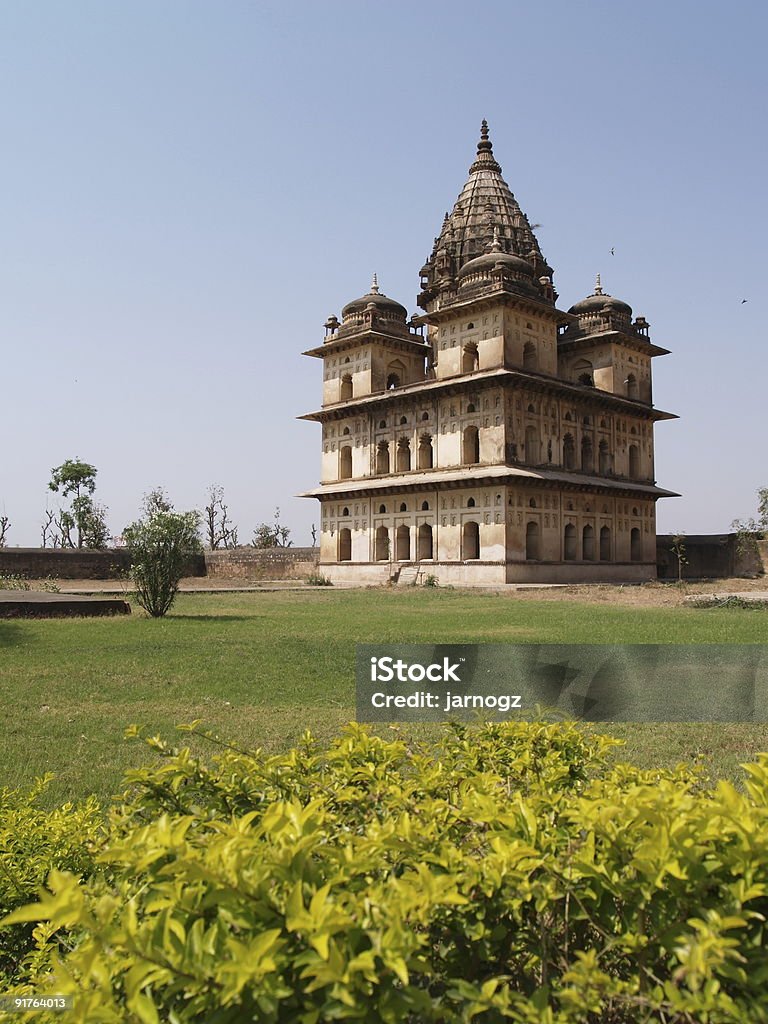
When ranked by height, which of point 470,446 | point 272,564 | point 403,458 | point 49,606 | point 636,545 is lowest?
point 49,606

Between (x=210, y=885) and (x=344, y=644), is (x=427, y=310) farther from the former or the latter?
(x=210, y=885)

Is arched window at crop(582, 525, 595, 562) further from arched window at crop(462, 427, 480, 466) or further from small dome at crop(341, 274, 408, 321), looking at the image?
small dome at crop(341, 274, 408, 321)

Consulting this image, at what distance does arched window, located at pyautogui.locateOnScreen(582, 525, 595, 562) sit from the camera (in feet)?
105

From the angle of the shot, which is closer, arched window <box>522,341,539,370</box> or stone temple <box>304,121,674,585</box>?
stone temple <box>304,121,674,585</box>

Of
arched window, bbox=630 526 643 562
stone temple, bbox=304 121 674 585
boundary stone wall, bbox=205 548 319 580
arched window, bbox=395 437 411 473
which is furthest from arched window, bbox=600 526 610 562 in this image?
boundary stone wall, bbox=205 548 319 580

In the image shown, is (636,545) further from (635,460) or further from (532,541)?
(532,541)

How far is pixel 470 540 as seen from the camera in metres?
30.0

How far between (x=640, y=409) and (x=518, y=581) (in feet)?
39.1

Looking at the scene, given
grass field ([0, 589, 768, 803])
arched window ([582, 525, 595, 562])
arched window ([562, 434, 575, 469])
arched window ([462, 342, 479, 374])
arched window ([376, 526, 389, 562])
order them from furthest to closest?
arched window ([376, 526, 389, 562]) → arched window ([562, 434, 575, 469]) → arched window ([582, 525, 595, 562]) → arched window ([462, 342, 479, 374]) → grass field ([0, 589, 768, 803])

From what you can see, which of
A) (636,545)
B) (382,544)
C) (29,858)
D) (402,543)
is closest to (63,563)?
(382,544)

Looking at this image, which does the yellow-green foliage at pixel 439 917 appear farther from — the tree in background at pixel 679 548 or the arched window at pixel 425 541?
the tree in background at pixel 679 548

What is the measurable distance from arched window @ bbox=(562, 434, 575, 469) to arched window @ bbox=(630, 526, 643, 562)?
4749 mm

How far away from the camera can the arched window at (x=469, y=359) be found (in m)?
31.2

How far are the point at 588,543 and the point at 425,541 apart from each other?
687 centimetres
